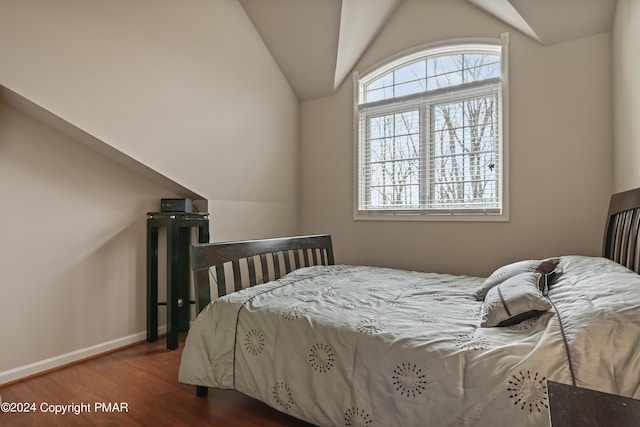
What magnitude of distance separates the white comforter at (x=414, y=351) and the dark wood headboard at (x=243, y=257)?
141 mm

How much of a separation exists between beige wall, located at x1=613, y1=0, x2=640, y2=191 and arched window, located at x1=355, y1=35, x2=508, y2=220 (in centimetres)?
71

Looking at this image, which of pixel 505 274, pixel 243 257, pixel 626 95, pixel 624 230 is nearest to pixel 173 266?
pixel 243 257

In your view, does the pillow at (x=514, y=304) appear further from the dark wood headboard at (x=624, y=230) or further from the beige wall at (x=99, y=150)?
the beige wall at (x=99, y=150)

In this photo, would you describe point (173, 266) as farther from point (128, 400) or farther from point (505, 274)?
point (505, 274)

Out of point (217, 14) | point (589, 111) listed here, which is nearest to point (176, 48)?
point (217, 14)

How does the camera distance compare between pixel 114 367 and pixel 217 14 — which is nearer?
pixel 114 367

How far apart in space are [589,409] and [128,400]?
6.67ft

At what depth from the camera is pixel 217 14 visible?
299 cm

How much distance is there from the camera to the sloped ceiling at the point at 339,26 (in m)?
2.44

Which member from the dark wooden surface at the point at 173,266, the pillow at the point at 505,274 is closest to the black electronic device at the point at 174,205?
the dark wooden surface at the point at 173,266

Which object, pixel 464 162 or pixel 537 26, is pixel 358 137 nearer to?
pixel 464 162

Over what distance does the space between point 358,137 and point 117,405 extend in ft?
9.60

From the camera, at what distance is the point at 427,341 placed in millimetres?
1279

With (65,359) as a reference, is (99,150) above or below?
above
